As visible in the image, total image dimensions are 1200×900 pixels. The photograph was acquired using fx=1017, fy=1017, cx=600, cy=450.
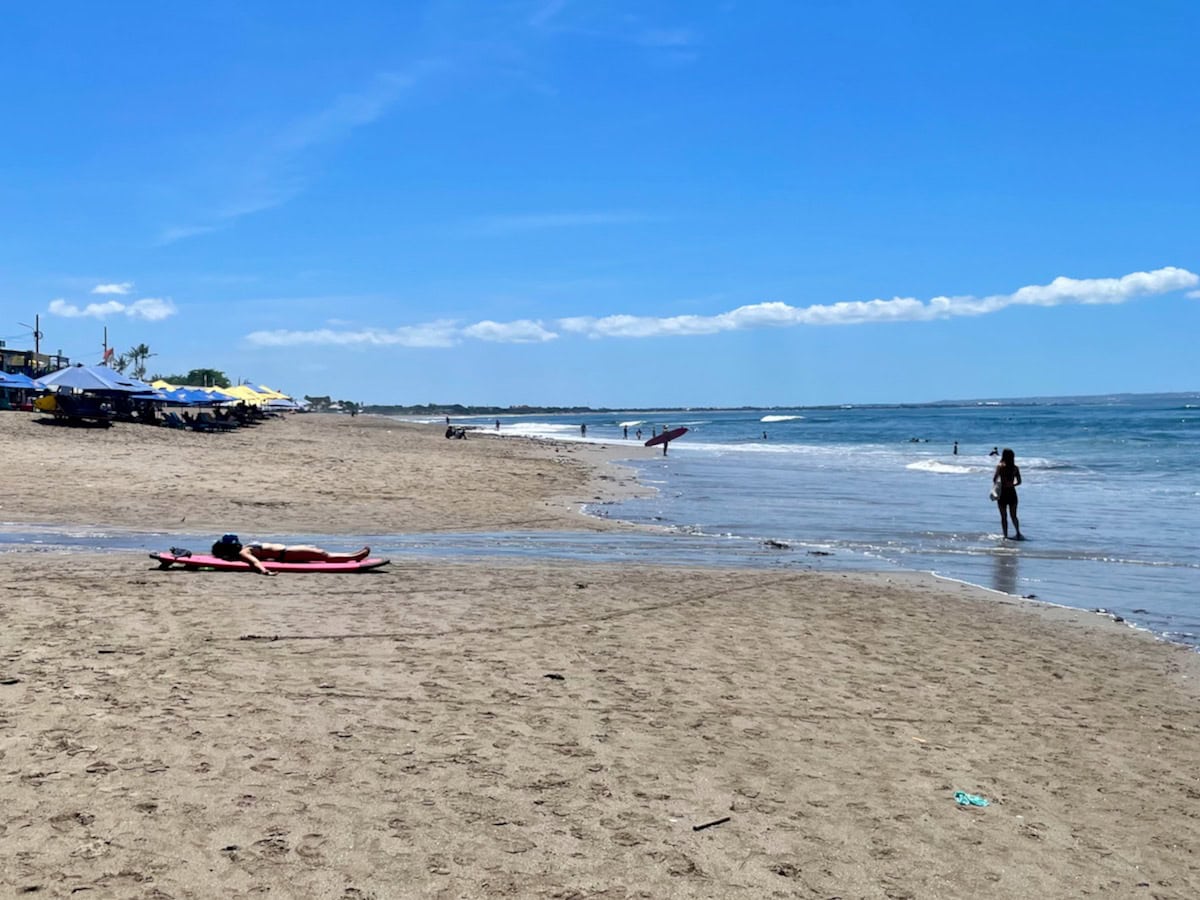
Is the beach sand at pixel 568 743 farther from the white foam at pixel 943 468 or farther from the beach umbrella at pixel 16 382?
the beach umbrella at pixel 16 382

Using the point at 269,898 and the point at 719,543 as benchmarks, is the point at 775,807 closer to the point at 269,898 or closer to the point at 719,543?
the point at 269,898

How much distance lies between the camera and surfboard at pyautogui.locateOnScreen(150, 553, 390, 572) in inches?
452

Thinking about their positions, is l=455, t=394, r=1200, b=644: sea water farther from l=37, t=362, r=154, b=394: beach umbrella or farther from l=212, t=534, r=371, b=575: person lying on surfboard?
l=37, t=362, r=154, b=394: beach umbrella

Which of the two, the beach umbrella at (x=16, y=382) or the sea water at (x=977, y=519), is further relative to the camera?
the beach umbrella at (x=16, y=382)

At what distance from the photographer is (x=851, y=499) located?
2694 cm

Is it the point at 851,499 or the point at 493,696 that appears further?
the point at 851,499

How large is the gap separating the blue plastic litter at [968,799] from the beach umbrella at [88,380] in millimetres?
38710

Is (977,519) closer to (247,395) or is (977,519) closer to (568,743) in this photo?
(568,743)

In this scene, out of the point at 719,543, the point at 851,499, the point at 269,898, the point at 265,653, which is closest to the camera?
the point at 269,898

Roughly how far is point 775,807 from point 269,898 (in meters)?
2.53

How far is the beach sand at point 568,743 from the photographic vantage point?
14.4ft

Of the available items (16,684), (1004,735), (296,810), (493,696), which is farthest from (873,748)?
(16,684)

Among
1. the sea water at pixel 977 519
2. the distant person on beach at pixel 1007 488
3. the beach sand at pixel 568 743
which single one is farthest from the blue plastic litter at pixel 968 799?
the distant person on beach at pixel 1007 488

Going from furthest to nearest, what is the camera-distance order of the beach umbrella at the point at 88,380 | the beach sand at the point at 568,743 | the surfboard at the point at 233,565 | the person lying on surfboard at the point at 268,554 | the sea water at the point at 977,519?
the beach umbrella at the point at 88,380
the sea water at the point at 977,519
the person lying on surfboard at the point at 268,554
the surfboard at the point at 233,565
the beach sand at the point at 568,743
